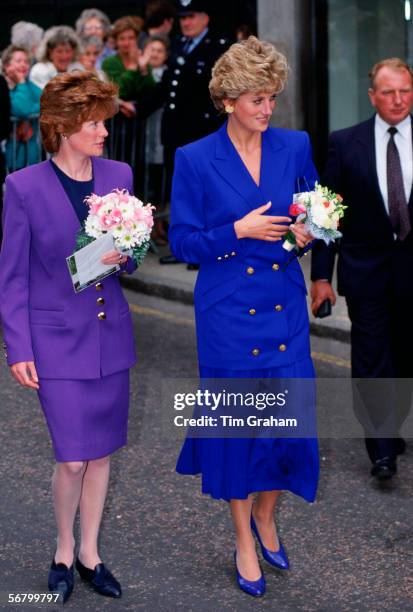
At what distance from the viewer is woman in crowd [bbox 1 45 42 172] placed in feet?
45.3

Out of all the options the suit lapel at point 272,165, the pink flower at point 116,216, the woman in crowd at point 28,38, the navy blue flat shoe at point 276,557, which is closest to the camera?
the pink flower at point 116,216

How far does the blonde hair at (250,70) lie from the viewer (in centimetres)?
565

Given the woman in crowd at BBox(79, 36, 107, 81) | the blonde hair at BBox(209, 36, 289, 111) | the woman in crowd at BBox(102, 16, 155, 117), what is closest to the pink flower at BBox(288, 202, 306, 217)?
the blonde hair at BBox(209, 36, 289, 111)

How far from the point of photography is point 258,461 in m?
5.94

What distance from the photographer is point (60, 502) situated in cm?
579

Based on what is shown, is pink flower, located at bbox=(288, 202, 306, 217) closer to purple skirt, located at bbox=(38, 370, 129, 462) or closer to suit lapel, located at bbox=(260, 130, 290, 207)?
suit lapel, located at bbox=(260, 130, 290, 207)

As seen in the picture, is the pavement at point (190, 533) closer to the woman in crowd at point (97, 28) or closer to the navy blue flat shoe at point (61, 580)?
the navy blue flat shoe at point (61, 580)

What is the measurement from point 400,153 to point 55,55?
7556mm

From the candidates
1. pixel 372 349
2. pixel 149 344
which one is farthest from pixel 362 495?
pixel 149 344

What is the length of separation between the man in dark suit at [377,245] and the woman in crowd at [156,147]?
644 centimetres

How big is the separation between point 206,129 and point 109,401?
22.7ft

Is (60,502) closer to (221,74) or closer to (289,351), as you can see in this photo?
(289,351)

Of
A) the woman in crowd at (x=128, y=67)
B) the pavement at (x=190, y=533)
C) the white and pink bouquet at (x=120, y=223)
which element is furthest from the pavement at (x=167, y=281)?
the white and pink bouquet at (x=120, y=223)

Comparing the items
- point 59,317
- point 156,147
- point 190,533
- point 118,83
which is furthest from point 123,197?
point 156,147
